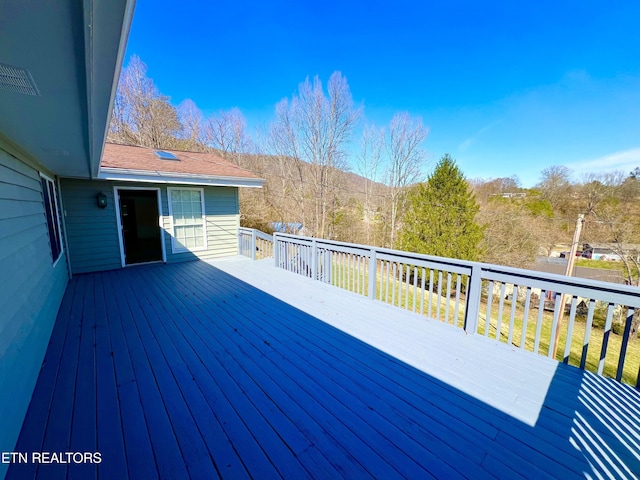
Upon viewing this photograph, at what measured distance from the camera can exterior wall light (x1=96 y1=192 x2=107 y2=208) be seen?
224 inches

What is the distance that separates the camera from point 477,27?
29.1 ft

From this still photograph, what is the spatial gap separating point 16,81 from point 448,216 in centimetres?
1404

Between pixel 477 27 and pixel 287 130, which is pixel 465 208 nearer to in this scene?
pixel 477 27

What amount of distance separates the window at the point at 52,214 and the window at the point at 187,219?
205cm

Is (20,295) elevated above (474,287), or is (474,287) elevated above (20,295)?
(20,295)

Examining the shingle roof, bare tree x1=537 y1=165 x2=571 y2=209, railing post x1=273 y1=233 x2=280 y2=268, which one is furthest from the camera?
bare tree x1=537 y1=165 x2=571 y2=209

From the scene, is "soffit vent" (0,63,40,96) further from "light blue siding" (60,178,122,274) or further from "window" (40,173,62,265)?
"light blue siding" (60,178,122,274)

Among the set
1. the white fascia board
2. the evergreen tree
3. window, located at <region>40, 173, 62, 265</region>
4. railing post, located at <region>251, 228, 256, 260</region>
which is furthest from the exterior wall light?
the evergreen tree

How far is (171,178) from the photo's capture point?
19.9ft

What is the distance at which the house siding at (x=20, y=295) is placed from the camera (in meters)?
1.68

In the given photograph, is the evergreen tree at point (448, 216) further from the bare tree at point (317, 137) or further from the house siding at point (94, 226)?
the house siding at point (94, 226)

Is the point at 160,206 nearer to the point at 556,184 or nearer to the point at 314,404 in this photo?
the point at 314,404

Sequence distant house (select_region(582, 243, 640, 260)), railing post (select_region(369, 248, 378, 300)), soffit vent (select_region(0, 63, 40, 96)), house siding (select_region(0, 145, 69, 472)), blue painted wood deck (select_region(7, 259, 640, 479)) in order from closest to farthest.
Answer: soffit vent (select_region(0, 63, 40, 96)) → blue painted wood deck (select_region(7, 259, 640, 479)) → house siding (select_region(0, 145, 69, 472)) → railing post (select_region(369, 248, 378, 300)) → distant house (select_region(582, 243, 640, 260))

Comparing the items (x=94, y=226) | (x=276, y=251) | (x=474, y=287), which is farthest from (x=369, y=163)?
(x=474, y=287)
